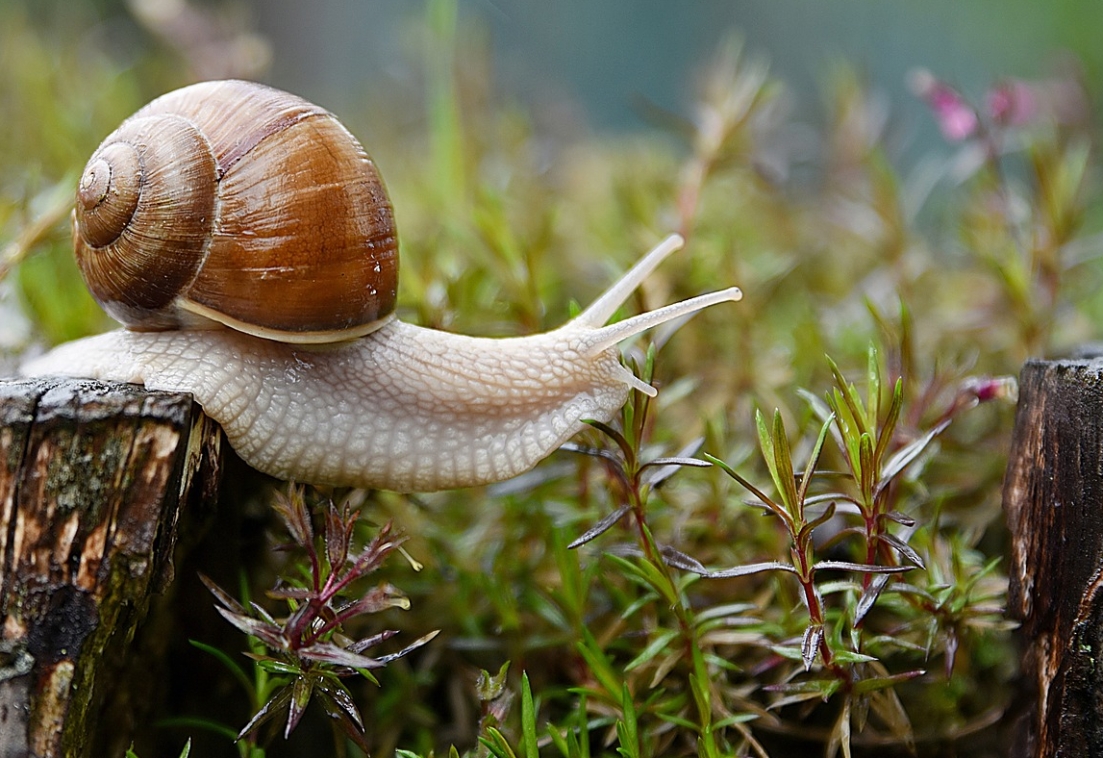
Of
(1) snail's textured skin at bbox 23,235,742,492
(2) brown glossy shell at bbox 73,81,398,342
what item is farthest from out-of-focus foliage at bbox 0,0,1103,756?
(2) brown glossy shell at bbox 73,81,398,342

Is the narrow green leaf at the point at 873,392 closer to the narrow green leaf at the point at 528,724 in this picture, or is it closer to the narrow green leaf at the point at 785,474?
the narrow green leaf at the point at 785,474

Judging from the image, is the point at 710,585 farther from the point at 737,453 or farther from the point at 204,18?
the point at 204,18

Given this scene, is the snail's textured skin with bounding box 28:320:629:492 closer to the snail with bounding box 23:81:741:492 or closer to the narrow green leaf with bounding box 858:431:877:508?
the snail with bounding box 23:81:741:492

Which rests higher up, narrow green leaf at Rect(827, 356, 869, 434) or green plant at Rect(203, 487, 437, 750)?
narrow green leaf at Rect(827, 356, 869, 434)

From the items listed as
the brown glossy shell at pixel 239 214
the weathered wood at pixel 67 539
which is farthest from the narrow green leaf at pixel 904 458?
the weathered wood at pixel 67 539

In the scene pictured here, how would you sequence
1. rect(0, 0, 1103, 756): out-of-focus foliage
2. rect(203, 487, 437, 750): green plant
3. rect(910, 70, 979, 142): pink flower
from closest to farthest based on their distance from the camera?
rect(203, 487, 437, 750): green plant → rect(0, 0, 1103, 756): out-of-focus foliage → rect(910, 70, 979, 142): pink flower

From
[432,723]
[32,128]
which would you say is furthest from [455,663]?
[32,128]
